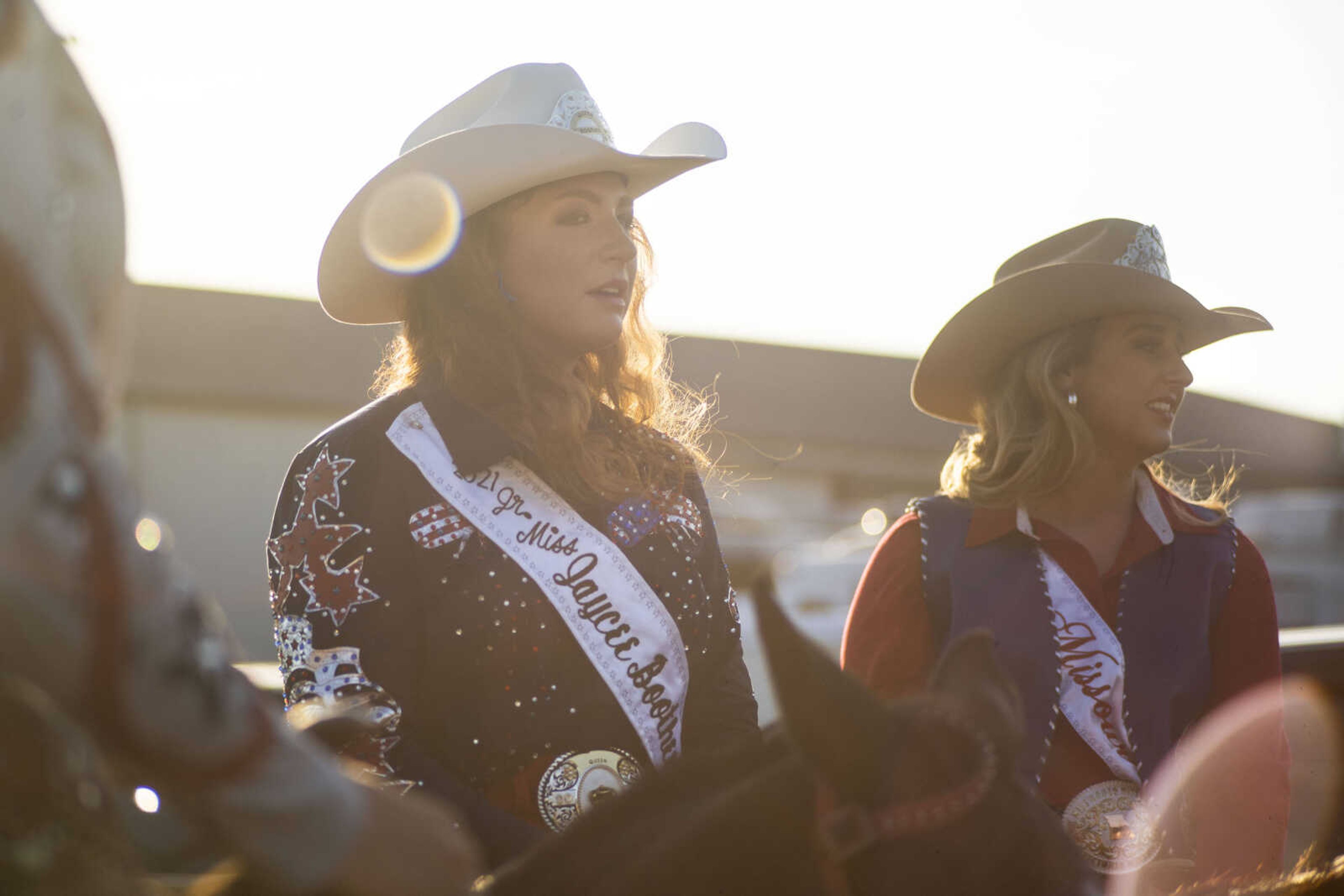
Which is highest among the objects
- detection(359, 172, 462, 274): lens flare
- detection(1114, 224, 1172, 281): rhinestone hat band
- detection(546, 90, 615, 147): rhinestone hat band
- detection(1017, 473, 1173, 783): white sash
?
detection(546, 90, 615, 147): rhinestone hat band

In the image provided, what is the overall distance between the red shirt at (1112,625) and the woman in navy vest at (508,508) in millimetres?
693

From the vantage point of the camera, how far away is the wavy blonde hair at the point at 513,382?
2547mm

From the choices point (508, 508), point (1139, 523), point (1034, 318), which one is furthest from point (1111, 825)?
point (508, 508)

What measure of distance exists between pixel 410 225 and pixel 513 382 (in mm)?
544

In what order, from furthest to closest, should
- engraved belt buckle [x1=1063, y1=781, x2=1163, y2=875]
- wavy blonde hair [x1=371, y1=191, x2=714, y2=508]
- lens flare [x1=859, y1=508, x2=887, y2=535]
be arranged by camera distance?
1. lens flare [x1=859, y1=508, x2=887, y2=535]
2. engraved belt buckle [x1=1063, y1=781, x2=1163, y2=875]
3. wavy blonde hair [x1=371, y1=191, x2=714, y2=508]

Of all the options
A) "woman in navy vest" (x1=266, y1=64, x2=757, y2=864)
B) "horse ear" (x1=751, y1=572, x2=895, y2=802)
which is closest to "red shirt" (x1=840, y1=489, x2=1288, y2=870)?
"woman in navy vest" (x1=266, y1=64, x2=757, y2=864)

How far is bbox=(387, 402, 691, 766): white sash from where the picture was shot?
236cm

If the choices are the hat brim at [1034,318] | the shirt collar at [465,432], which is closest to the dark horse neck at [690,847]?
the shirt collar at [465,432]

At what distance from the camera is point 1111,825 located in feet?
9.46

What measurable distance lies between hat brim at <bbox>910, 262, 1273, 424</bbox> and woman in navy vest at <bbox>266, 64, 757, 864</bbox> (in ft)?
3.57

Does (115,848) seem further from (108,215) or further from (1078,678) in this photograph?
(1078,678)

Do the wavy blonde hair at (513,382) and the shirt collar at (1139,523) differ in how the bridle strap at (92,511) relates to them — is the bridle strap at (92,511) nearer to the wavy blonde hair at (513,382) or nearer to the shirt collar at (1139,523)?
the wavy blonde hair at (513,382)

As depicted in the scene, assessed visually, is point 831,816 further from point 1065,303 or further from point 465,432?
point 1065,303

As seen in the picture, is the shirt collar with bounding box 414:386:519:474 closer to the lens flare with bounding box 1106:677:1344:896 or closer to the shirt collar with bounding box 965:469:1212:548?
the shirt collar with bounding box 965:469:1212:548
